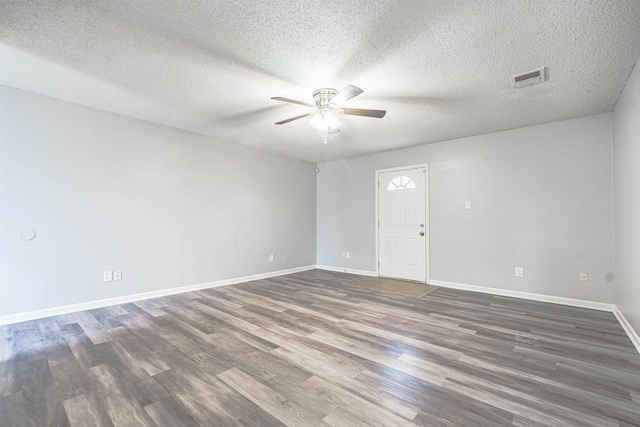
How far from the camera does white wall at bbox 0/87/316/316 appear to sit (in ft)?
9.69

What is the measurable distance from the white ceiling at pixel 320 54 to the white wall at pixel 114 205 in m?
0.42

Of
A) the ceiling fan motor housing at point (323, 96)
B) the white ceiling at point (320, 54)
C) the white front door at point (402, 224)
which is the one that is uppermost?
the white ceiling at point (320, 54)

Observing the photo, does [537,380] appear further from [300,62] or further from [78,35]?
[78,35]

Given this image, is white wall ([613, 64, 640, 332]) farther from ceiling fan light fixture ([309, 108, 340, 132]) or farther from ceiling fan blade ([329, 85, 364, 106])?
ceiling fan light fixture ([309, 108, 340, 132])

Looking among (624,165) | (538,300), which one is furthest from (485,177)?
(538,300)

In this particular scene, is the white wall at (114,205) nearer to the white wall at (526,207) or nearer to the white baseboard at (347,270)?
the white baseboard at (347,270)

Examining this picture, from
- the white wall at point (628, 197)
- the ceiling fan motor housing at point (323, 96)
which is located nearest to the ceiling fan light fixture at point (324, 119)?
the ceiling fan motor housing at point (323, 96)

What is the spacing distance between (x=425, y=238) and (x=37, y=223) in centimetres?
525

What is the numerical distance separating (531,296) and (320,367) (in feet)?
11.1

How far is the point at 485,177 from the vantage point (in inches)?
167

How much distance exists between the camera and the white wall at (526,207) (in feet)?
11.3

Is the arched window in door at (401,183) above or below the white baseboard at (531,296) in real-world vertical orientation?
above

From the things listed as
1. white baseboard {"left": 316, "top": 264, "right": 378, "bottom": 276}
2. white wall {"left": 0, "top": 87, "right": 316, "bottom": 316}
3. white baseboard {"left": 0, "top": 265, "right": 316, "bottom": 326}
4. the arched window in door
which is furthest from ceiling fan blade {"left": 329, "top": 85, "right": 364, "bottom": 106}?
white baseboard {"left": 316, "top": 264, "right": 378, "bottom": 276}

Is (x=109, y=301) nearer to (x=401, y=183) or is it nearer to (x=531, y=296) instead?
(x=401, y=183)
